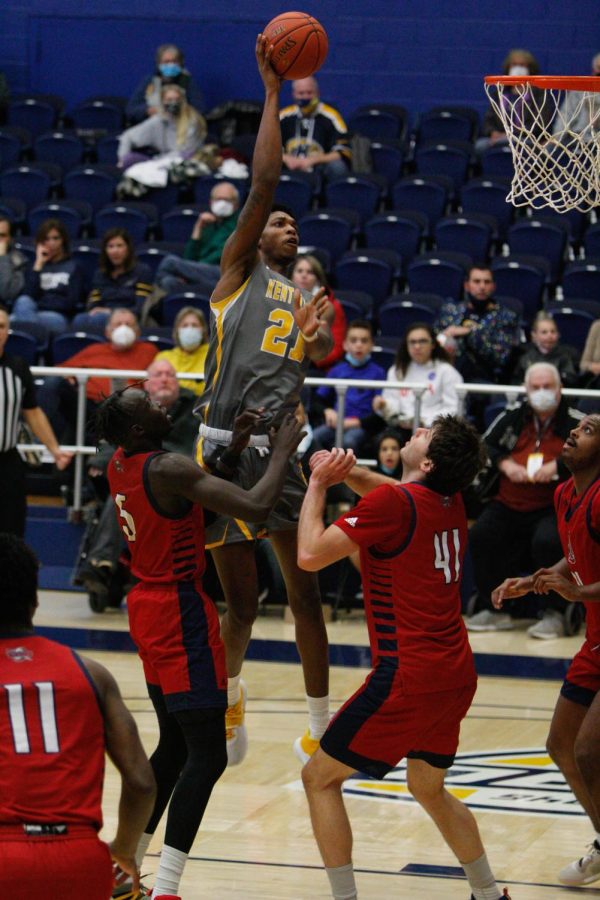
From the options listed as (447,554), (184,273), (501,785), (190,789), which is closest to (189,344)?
(184,273)

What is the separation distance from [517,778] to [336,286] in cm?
622

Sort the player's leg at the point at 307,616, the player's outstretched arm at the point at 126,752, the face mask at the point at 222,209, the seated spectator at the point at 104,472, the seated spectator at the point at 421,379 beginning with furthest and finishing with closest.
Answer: the face mask at the point at 222,209, the seated spectator at the point at 421,379, the seated spectator at the point at 104,472, the player's leg at the point at 307,616, the player's outstretched arm at the point at 126,752

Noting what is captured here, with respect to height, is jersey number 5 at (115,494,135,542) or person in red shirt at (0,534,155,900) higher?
jersey number 5 at (115,494,135,542)

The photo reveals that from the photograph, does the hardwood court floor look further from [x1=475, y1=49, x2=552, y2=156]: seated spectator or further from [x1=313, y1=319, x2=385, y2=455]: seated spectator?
[x1=475, y1=49, x2=552, y2=156]: seated spectator

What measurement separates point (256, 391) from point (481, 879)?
1.88 meters

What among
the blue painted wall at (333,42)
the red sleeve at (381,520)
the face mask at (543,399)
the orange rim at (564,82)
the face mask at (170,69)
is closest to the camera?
the red sleeve at (381,520)

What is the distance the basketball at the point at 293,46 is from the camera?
5066 mm

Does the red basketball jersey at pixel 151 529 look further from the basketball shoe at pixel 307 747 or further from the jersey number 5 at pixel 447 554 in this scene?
the basketball shoe at pixel 307 747

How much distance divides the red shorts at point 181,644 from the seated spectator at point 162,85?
1043cm

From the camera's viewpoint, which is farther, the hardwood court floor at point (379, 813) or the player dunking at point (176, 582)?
the hardwood court floor at point (379, 813)

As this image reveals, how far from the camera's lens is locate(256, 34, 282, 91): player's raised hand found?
5.03 metres

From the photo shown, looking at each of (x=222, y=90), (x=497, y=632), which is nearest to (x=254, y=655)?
(x=497, y=632)

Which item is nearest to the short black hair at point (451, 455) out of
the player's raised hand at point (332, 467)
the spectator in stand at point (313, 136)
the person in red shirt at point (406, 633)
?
the person in red shirt at point (406, 633)

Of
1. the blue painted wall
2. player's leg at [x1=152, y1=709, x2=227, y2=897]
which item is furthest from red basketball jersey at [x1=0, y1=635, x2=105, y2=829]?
the blue painted wall
